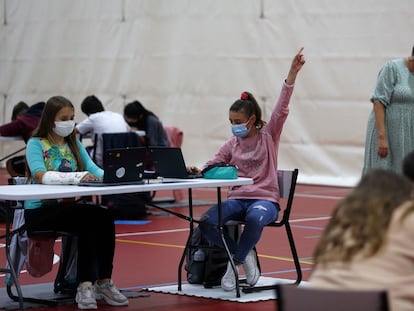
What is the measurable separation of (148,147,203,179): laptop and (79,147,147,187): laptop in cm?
40

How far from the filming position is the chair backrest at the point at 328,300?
3209mm

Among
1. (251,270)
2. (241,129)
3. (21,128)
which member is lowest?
(251,270)

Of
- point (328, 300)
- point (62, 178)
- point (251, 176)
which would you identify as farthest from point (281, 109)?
point (328, 300)

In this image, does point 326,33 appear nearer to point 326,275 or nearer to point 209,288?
point 209,288

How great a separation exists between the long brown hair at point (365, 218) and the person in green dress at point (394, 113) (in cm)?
390

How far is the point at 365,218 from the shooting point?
3.40 meters

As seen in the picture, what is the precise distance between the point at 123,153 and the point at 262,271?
181 cm

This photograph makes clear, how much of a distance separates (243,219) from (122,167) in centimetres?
100

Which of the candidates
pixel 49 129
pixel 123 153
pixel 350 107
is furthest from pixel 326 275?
pixel 350 107

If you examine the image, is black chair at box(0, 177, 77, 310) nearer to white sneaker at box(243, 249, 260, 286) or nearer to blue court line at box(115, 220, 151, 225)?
white sneaker at box(243, 249, 260, 286)

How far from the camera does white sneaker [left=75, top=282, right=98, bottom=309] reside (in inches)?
256

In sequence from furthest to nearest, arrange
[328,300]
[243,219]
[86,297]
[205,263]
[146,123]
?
[146,123]
[205,263]
[243,219]
[86,297]
[328,300]

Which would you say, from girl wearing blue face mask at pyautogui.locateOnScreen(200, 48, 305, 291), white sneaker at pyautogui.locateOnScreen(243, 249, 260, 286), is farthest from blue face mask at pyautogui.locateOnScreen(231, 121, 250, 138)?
white sneaker at pyautogui.locateOnScreen(243, 249, 260, 286)

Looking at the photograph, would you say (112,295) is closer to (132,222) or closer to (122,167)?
(122,167)
